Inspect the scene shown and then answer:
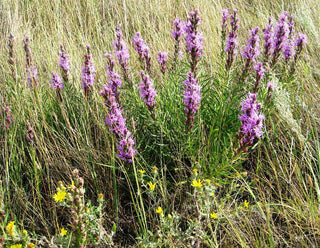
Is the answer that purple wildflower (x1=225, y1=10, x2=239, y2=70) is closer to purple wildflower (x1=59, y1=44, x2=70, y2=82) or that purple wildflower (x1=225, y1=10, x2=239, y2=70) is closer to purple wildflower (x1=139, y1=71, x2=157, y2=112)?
purple wildflower (x1=139, y1=71, x2=157, y2=112)

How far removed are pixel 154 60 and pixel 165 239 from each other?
2226 millimetres

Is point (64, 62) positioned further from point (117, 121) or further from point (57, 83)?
point (117, 121)

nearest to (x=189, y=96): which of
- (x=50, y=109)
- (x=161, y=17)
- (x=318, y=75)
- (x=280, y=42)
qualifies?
(x=280, y=42)

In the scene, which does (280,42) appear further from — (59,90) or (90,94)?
(59,90)

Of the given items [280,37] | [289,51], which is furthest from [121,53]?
[289,51]

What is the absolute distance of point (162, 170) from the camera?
2006 mm

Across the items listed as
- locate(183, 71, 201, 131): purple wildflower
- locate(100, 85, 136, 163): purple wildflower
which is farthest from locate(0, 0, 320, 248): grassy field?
locate(183, 71, 201, 131): purple wildflower

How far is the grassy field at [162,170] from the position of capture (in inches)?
65.7

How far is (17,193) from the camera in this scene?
201 cm

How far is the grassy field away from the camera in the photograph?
1.67 meters

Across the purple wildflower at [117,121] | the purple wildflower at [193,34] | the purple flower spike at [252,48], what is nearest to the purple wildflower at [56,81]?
the purple wildflower at [117,121]

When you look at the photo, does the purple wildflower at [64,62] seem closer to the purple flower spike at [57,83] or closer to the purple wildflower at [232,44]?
the purple flower spike at [57,83]

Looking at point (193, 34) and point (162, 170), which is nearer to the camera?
point (162, 170)

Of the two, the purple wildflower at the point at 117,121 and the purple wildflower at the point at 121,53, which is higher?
the purple wildflower at the point at 121,53
